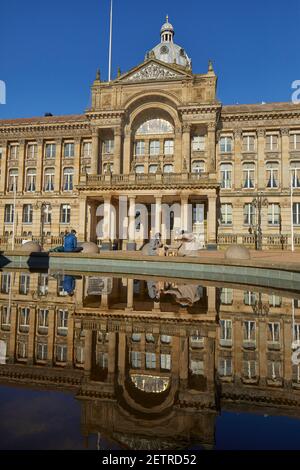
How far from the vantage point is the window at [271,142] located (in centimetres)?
3759

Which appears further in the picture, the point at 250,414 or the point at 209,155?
the point at 209,155

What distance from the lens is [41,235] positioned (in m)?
38.8

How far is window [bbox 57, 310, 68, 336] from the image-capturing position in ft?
18.2

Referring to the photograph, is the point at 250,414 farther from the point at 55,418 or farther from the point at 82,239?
the point at 82,239

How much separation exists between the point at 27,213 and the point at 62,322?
3974cm

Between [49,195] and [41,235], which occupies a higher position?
[49,195]

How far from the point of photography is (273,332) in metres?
5.70

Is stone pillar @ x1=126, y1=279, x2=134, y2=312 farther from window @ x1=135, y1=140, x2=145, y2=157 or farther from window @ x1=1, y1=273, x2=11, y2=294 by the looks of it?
window @ x1=135, y1=140, x2=145, y2=157

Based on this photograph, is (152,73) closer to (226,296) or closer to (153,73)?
(153,73)

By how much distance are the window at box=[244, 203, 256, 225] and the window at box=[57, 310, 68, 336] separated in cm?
3274

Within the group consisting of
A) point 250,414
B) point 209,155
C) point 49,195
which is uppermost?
point 209,155

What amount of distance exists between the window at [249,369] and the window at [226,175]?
34885 millimetres

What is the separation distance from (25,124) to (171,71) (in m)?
19.4
